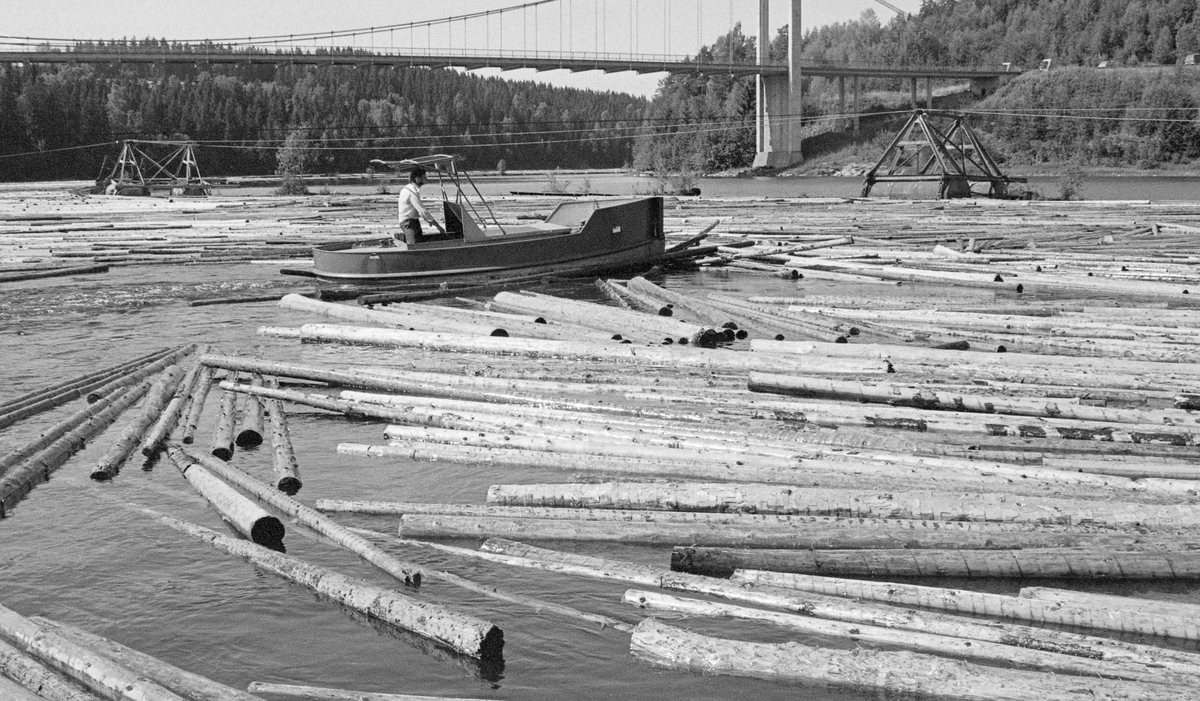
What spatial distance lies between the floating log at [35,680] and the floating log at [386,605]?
5.27 feet

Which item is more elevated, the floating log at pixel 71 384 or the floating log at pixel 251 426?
the floating log at pixel 71 384

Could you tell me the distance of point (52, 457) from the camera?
10.2 metres

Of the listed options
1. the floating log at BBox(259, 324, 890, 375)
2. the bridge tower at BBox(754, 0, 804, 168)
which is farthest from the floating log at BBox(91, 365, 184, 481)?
the bridge tower at BBox(754, 0, 804, 168)

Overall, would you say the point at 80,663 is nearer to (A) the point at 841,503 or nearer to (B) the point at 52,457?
(A) the point at 841,503

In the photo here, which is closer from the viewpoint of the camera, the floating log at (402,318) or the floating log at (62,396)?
the floating log at (62,396)

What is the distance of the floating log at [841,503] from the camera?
281 inches

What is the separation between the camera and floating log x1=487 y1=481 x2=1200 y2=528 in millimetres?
7133

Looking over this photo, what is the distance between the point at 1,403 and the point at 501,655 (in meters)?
9.08

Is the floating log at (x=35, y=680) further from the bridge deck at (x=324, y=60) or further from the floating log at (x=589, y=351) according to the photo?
the bridge deck at (x=324, y=60)

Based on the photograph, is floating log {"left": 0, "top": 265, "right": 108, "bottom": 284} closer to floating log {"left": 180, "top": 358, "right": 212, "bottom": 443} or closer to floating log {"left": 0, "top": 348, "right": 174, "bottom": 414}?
floating log {"left": 0, "top": 348, "right": 174, "bottom": 414}

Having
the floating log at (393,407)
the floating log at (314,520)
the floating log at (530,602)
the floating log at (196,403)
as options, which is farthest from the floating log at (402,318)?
the floating log at (530,602)

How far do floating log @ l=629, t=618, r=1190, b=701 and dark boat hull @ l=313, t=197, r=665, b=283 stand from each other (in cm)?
1635

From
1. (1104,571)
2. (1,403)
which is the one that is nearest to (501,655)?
(1104,571)

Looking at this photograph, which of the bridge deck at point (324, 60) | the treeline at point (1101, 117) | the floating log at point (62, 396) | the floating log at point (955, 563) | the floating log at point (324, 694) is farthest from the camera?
the treeline at point (1101, 117)
